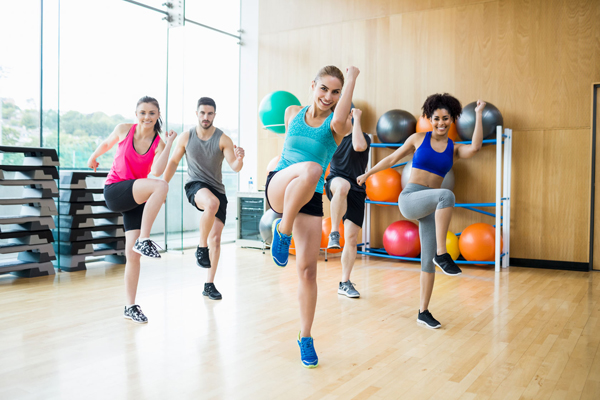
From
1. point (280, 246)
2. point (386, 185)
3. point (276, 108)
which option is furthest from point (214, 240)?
point (276, 108)

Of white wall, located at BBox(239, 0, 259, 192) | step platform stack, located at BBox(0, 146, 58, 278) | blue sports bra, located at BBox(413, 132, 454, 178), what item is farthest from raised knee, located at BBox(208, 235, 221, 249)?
white wall, located at BBox(239, 0, 259, 192)

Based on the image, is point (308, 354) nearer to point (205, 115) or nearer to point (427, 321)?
point (427, 321)

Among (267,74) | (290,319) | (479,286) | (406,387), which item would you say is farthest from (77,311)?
(267,74)

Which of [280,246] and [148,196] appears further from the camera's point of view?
[148,196]

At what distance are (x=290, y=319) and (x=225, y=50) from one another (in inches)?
212

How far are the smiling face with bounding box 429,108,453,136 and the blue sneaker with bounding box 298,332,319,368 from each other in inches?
65.2

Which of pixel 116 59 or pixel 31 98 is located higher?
pixel 116 59

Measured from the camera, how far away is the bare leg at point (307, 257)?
2465 millimetres

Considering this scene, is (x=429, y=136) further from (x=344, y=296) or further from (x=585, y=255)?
(x=585, y=255)

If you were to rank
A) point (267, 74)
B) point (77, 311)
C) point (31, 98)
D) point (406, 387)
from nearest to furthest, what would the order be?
point (406, 387)
point (77, 311)
point (31, 98)
point (267, 74)

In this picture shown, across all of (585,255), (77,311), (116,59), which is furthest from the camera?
(116,59)

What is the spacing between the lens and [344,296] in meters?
4.18

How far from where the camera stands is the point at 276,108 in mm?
6320

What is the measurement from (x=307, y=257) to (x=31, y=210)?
3.54 metres
